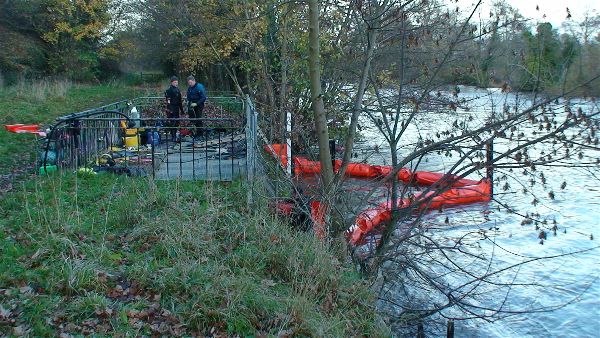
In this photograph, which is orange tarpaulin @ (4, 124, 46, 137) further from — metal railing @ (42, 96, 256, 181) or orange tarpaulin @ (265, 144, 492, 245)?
orange tarpaulin @ (265, 144, 492, 245)

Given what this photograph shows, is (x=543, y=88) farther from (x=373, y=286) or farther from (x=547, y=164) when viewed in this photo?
(x=373, y=286)

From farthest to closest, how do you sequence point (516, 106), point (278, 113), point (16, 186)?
1. point (278, 113)
2. point (16, 186)
3. point (516, 106)

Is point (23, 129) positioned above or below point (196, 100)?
below

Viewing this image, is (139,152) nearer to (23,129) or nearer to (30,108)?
(23,129)

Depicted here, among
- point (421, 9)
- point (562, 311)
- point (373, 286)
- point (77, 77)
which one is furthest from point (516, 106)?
point (77, 77)

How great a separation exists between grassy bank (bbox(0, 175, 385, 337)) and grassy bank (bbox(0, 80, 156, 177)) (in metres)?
4.59

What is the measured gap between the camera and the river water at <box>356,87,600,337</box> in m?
8.42

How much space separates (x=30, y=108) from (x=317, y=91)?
15.9m

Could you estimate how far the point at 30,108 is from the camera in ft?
72.7

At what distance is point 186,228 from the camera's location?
788 cm

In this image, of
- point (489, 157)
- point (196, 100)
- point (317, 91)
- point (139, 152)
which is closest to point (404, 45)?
point (317, 91)

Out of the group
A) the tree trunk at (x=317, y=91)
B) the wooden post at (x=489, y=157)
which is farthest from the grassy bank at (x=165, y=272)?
the wooden post at (x=489, y=157)

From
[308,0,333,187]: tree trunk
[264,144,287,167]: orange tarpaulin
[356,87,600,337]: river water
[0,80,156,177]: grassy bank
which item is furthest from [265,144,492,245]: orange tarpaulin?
[0,80,156,177]: grassy bank

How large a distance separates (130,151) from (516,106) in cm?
890
